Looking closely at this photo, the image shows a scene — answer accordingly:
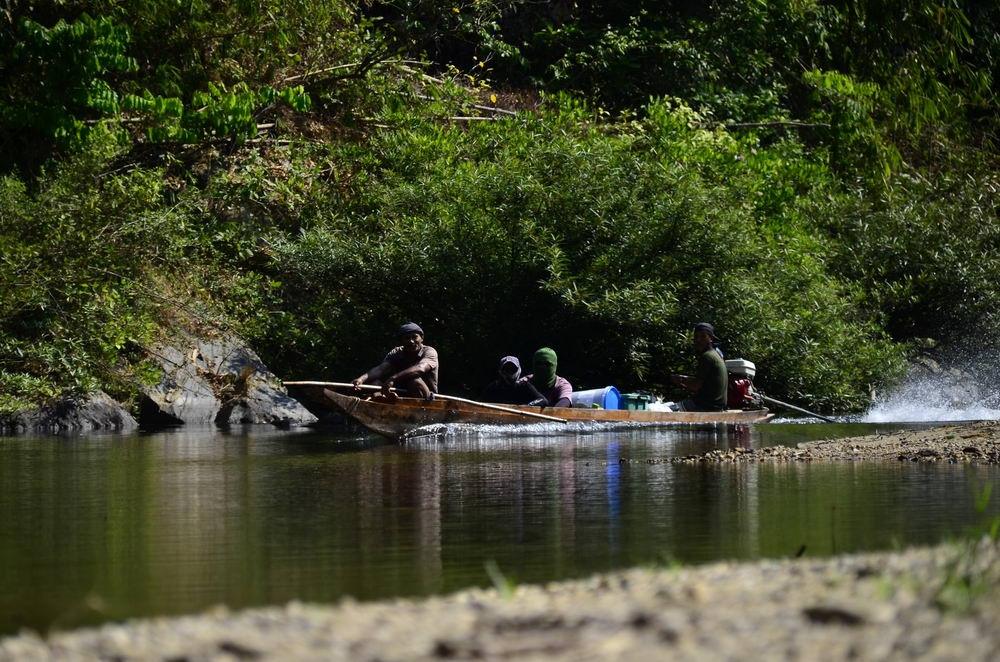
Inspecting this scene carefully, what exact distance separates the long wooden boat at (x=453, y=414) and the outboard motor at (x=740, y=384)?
143cm

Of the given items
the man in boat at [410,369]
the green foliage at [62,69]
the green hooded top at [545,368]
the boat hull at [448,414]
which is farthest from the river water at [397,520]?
the green foliage at [62,69]

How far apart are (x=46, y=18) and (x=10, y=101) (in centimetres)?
201

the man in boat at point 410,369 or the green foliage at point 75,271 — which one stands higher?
the green foliage at point 75,271

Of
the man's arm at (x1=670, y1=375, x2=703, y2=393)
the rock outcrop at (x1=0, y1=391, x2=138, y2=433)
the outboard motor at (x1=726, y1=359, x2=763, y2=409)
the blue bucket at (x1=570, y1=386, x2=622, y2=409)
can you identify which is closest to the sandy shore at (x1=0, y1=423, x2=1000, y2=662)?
the blue bucket at (x1=570, y1=386, x2=622, y2=409)

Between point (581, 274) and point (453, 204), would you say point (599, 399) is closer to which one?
point (581, 274)

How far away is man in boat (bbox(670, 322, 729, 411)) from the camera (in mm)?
21156

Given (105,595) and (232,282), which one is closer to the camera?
(105,595)

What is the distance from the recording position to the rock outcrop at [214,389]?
2431cm

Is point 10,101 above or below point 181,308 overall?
above

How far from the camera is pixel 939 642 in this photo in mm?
4461

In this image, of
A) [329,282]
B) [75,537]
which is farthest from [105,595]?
[329,282]

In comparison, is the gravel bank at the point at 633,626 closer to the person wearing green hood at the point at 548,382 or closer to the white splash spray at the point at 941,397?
the person wearing green hood at the point at 548,382

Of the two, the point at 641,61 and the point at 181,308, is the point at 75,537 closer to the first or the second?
the point at 181,308

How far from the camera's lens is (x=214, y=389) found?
82.5 feet
